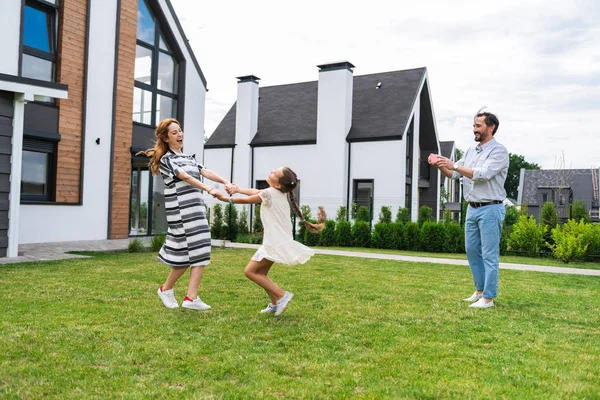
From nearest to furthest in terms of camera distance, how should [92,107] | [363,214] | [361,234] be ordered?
1. [92,107]
2. [361,234]
3. [363,214]

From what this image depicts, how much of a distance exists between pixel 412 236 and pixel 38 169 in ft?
34.5

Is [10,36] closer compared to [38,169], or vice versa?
[10,36]

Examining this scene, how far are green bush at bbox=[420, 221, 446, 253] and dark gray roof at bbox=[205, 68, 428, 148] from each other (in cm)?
609

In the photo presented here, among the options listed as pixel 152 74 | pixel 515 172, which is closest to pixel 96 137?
pixel 152 74

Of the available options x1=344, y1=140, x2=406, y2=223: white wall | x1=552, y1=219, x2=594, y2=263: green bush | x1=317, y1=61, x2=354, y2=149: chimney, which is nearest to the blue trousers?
x1=552, y1=219, x2=594, y2=263: green bush

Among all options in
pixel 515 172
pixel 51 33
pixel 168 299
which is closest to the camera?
pixel 168 299

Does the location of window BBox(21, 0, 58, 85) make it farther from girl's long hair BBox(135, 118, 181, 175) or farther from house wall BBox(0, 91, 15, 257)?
girl's long hair BBox(135, 118, 181, 175)

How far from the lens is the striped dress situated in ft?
17.0

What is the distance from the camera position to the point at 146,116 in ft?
52.7

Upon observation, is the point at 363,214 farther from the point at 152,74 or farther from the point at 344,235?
the point at 152,74

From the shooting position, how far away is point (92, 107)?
14008 mm

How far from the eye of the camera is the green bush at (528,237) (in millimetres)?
13625

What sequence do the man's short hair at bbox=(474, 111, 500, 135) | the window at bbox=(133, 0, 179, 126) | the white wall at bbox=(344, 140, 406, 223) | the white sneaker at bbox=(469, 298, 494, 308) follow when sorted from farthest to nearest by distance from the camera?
1. the white wall at bbox=(344, 140, 406, 223)
2. the window at bbox=(133, 0, 179, 126)
3. the man's short hair at bbox=(474, 111, 500, 135)
4. the white sneaker at bbox=(469, 298, 494, 308)

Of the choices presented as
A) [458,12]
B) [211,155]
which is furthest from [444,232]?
[211,155]
